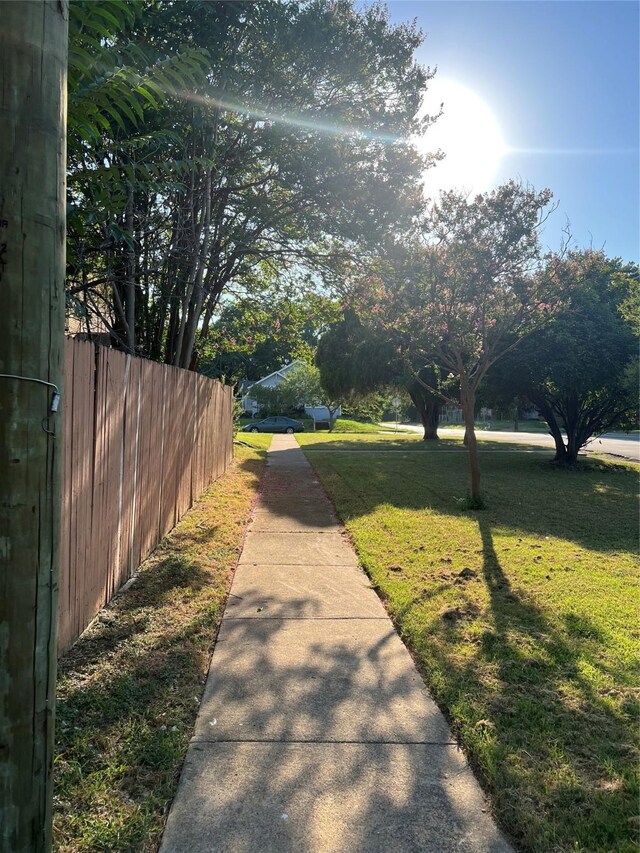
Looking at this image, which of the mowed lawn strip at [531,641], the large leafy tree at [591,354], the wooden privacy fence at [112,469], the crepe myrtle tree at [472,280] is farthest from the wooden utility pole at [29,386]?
the large leafy tree at [591,354]

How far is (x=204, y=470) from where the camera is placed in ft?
33.5

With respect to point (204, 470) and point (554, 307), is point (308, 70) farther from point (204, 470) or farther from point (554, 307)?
point (204, 470)

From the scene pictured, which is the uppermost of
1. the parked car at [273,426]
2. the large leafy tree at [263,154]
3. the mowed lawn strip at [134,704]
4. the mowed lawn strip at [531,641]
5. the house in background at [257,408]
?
the large leafy tree at [263,154]

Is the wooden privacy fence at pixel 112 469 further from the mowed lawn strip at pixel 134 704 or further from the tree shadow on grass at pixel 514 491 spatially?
the tree shadow on grass at pixel 514 491

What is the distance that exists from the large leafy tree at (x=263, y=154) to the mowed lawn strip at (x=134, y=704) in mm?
3525

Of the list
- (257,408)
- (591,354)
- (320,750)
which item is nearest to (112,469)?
(320,750)

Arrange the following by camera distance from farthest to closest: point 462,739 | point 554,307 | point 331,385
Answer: point 331,385, point 554,307, point 462,739

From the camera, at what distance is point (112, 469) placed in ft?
15.0

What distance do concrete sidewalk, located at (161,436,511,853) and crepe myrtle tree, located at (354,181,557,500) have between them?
5.73 m

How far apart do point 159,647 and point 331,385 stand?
28.4m

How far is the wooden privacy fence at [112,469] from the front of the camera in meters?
3.65

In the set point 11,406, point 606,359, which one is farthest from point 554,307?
point 11,406

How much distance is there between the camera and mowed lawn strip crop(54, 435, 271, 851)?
229cm

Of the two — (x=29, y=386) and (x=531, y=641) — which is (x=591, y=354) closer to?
(x=531, y=641)
